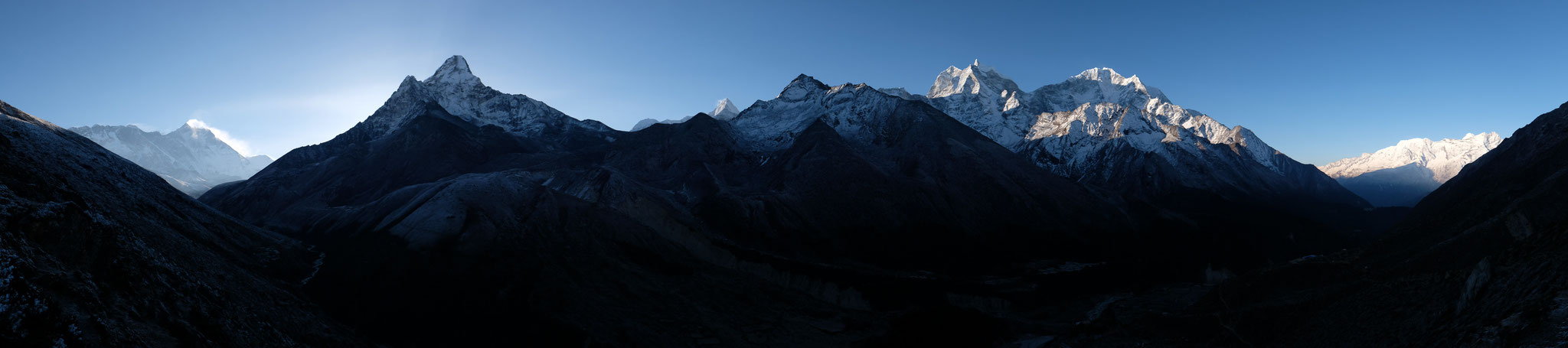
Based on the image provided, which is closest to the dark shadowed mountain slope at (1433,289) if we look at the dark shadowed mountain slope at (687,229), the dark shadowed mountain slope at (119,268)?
the dark shadowed mountain slope at (687,229)

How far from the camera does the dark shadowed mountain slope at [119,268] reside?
2227 centimetres

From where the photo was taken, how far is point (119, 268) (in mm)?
31000

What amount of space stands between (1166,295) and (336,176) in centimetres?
15714

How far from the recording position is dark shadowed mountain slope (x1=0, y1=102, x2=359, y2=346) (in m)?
22.3

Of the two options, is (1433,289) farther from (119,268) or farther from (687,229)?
(687,229)

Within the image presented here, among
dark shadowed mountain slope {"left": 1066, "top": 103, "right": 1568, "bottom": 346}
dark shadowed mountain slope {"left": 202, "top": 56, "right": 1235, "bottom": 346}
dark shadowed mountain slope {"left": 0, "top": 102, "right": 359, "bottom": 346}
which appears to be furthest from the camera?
→ dark shadowed mountain slope {"left": 202, "top": 56, "right": 1235, "bottom": 346}

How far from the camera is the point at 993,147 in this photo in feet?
582

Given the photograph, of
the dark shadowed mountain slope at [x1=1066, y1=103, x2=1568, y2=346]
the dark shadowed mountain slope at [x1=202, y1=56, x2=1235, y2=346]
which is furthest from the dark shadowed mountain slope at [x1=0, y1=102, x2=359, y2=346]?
the dark shadowed mountain slope at [x1=1066, y1=103, x2=1568, y2=346]

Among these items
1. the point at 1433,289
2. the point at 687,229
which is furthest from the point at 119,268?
the point at 687,229

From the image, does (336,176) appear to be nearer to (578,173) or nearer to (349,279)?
(578,173)

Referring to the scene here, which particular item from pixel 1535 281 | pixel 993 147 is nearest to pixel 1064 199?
pixel 993 147

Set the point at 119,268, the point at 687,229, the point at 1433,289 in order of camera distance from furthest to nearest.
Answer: the point at 687,229, the point at 1433,289, the point at 119,268

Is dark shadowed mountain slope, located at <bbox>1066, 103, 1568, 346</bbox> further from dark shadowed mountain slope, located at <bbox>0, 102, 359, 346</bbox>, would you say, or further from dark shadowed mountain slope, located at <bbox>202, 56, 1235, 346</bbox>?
dark shadowed mountain slope, located at <bbox>0, 102, 359, 346</bbox>

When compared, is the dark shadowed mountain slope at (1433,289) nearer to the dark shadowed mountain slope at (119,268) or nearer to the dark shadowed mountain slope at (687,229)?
the dark shadowed mountain slope at (687,229)
